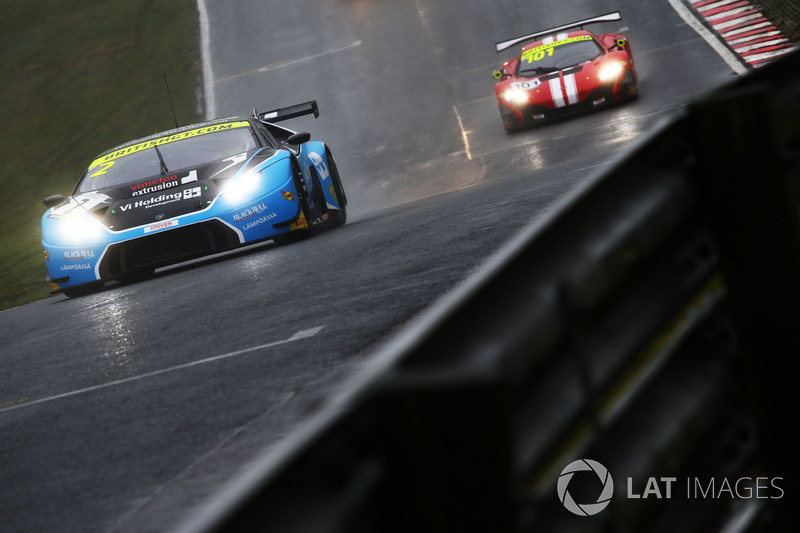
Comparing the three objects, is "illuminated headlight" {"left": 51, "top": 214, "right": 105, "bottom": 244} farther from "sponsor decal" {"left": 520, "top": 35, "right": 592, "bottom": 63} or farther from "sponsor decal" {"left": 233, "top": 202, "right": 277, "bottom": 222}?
"sponsor decal" {"left": 520, "top": 35, "right": 592, "bottom": 63}

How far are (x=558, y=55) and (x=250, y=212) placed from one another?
8.71m

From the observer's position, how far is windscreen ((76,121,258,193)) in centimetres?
888

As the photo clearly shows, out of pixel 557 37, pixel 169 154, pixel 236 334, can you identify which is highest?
pixel 169 154

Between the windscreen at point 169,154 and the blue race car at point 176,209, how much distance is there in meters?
0.01

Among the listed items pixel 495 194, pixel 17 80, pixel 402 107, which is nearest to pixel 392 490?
pixel 495 194

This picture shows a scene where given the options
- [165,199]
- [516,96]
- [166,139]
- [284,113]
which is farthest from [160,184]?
[516,96]

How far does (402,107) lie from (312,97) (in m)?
2.99

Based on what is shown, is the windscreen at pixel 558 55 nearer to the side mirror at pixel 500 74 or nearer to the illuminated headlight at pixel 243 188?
the side mirror at pixel 500 74

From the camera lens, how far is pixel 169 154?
9102 millimetres

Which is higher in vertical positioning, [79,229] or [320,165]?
[79,229]

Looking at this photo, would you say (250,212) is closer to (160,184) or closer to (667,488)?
(160,184)

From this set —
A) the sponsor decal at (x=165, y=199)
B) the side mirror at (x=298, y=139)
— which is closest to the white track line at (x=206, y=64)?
the side mirror at (x=298, y=139)

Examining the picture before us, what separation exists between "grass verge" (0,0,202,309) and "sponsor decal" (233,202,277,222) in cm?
585

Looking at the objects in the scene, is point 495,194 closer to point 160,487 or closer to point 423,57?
point 160,487
